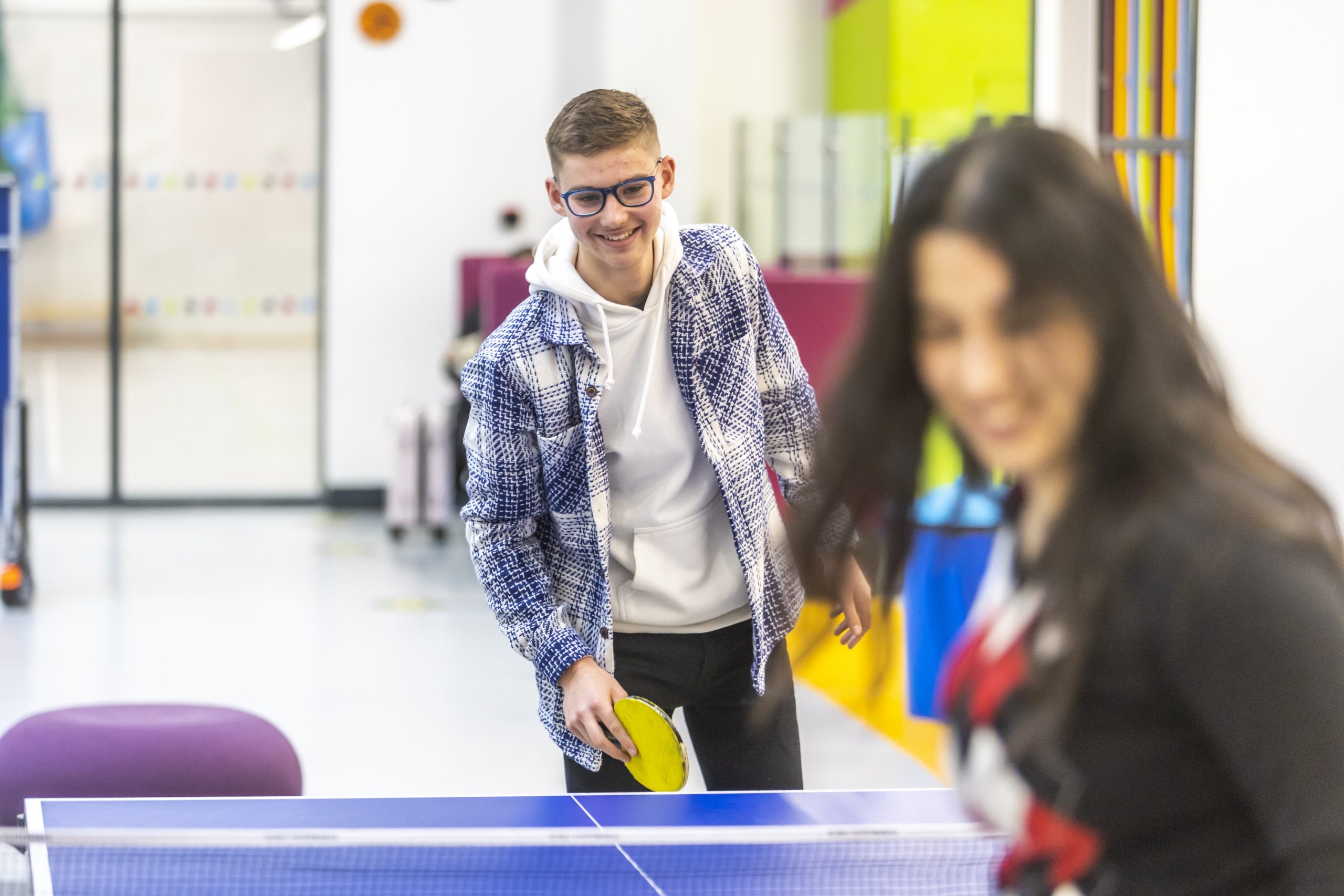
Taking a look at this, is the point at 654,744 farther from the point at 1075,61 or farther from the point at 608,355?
the point at 1075,61

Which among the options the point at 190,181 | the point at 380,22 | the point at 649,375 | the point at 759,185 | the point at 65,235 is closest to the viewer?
the point at 649,375

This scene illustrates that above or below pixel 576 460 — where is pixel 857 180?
above

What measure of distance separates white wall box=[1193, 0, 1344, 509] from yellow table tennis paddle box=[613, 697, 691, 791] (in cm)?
178

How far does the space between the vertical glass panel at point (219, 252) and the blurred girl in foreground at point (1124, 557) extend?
28.1 feet

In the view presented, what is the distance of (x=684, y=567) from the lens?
6.43ft

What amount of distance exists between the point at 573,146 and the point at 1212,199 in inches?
76.0

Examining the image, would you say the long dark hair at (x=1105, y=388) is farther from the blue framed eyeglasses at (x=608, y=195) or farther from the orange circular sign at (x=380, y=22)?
the orange circular sign at (x=380, y=22)

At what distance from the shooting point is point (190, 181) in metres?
8.82

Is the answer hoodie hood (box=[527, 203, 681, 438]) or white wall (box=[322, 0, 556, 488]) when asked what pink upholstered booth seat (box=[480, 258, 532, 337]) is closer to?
white wall (box=[322, 0, 556, 488])

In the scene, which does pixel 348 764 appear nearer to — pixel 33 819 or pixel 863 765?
pixel 863 765

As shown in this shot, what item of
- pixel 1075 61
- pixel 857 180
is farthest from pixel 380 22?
pixel 1075 61

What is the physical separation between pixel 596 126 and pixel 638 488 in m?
0.50

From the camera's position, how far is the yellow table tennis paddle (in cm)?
179

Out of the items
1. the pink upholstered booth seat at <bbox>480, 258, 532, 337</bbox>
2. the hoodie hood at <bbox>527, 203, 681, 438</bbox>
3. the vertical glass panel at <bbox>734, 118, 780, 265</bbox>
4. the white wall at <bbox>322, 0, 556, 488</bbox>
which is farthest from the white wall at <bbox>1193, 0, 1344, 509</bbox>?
Answer: the white wall at <bbox>322, 0, 556, 488</bbox>
